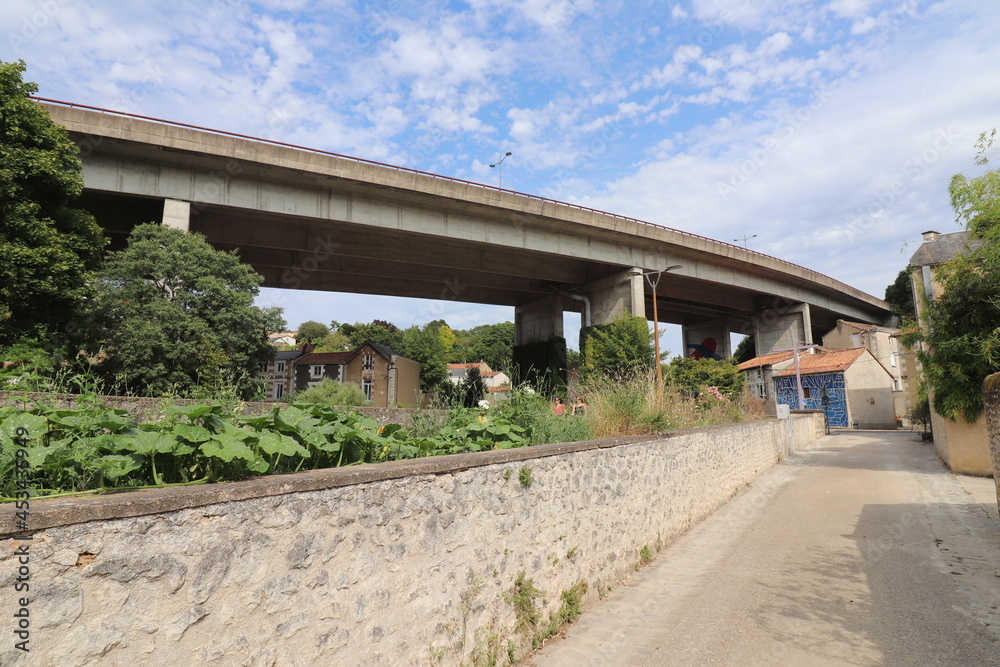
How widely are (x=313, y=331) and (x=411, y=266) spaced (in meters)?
68.4

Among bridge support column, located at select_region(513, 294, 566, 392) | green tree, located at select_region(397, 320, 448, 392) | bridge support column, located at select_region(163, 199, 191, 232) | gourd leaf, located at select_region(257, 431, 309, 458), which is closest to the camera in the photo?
gourd leaf, located at select_region(257, 431, 309, 458)

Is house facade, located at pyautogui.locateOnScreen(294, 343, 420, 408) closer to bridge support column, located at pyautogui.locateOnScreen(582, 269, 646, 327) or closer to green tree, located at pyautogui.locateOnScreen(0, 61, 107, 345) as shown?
bridge support column, located at pyautogui.locateOnScreen(582, 269, 646, 327)

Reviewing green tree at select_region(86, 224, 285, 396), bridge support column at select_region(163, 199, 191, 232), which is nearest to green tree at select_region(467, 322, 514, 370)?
bridge support column at select_region(163, 199, 191, 232)

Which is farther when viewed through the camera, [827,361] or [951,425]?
[827,361]

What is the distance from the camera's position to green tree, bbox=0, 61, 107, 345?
32.0 feet

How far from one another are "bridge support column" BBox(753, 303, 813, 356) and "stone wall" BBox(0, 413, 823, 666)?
38784 millimetres

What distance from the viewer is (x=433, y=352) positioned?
2090 inches

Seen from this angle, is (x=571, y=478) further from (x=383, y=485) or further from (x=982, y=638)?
(x=982, y=638)

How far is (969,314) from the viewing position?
11.8 meters

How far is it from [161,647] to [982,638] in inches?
203

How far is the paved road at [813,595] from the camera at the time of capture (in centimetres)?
367

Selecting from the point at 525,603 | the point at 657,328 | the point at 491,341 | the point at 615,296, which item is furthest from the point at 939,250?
the point at 491,341

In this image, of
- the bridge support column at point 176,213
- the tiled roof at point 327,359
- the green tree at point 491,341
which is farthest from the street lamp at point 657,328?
the green tree at point 491,341

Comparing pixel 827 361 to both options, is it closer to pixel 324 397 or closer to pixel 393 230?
pixel 393 230
